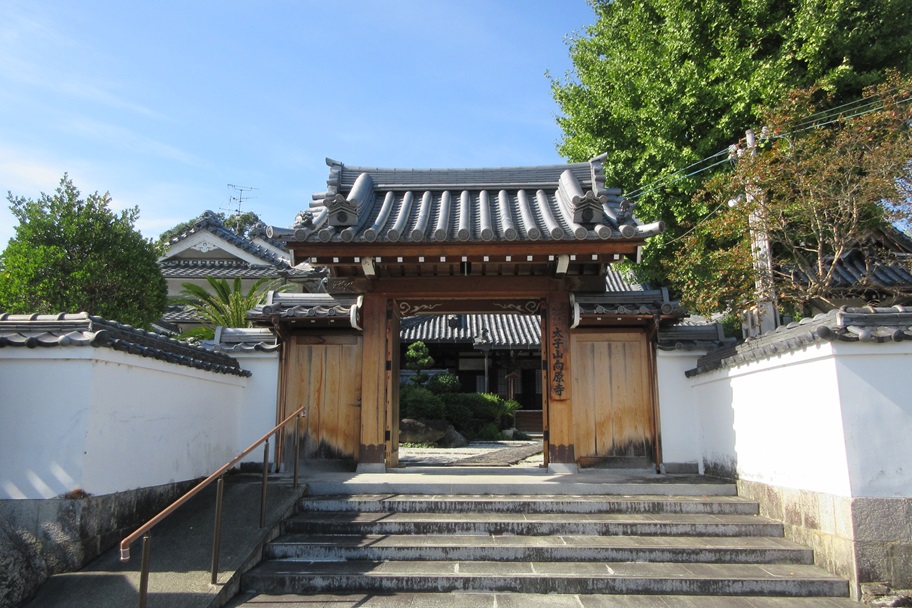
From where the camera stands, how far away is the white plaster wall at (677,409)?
8.41 m

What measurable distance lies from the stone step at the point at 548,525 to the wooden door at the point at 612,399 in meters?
2.24

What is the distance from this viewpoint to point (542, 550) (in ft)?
18.5

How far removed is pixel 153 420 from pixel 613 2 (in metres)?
15.0

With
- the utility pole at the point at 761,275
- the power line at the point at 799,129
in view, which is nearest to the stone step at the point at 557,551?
the utility pole at the point at 761,275

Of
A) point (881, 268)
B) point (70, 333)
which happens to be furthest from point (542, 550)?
point (881, 268)

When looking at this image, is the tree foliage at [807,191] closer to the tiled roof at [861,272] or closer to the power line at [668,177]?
the power line at [668,177]

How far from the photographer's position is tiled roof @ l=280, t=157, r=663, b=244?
7539 millimetres

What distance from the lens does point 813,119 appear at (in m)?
11.9

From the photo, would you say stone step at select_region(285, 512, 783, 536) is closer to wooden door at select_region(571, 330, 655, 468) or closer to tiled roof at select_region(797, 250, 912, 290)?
wooden door at select_region(571, 330, 655, 468)

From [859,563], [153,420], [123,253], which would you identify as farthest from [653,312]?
[123,253]

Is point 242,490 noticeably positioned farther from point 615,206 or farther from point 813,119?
point 813,119

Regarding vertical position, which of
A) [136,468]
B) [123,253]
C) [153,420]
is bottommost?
[136,468]

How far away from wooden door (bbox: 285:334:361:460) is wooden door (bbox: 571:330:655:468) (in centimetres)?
321

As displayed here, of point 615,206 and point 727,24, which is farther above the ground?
point 727,24
